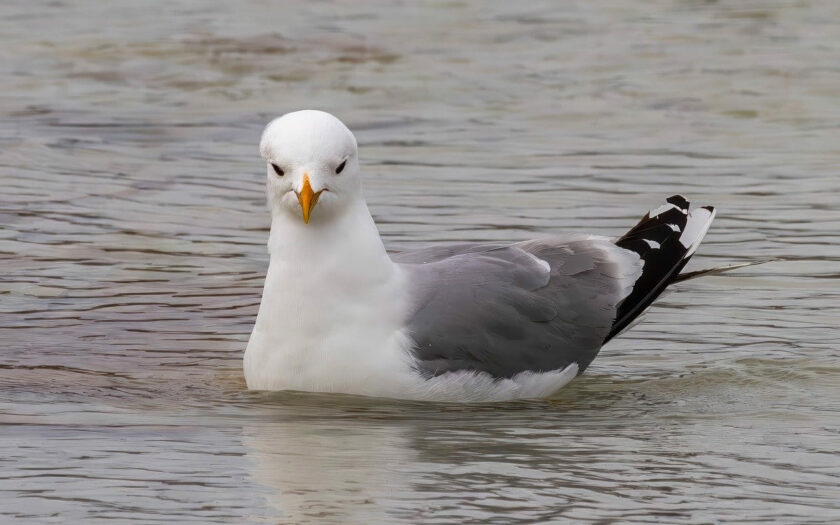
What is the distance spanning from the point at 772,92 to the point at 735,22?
9.03ft

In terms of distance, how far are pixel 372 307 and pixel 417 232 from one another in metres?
2.91

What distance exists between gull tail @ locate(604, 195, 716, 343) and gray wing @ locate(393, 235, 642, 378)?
56 mm

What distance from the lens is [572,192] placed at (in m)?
10.2

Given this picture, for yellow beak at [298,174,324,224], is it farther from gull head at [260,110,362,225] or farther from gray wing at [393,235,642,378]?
gray wing at [393,235,642,378]

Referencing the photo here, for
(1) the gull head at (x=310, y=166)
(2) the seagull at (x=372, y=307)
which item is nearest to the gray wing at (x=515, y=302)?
(2) the seagull at (x=372, y=307)

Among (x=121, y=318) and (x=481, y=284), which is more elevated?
(x=481, y=284)

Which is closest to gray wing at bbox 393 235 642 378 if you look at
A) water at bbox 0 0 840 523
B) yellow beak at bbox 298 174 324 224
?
water at bbox 0 0 840 523

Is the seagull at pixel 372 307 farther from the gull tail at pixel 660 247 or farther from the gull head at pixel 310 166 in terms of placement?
the gull tail at pixel 660 247

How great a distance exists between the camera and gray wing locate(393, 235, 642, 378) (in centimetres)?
655

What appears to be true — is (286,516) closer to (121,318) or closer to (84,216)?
(121,318)

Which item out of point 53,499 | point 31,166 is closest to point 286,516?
point 53,499

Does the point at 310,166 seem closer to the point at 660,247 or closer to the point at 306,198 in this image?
the point at 306,198

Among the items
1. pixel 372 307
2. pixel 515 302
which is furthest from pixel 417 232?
pixel 372 307

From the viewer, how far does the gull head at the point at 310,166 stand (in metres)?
6.26
